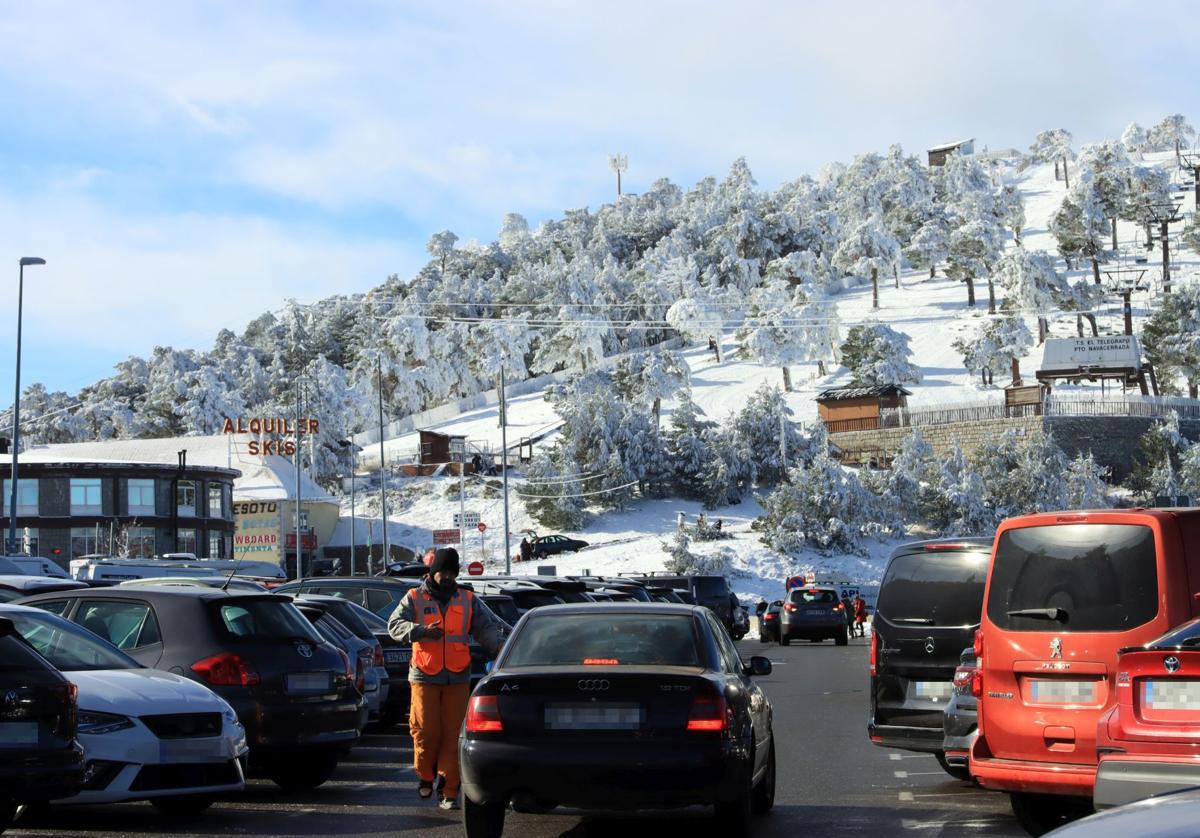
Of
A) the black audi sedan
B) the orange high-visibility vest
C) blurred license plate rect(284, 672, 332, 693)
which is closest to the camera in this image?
the black audi sedan

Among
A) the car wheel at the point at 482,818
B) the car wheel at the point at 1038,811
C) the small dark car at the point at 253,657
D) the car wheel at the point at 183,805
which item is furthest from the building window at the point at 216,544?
the car wheel at the point at 1038,811

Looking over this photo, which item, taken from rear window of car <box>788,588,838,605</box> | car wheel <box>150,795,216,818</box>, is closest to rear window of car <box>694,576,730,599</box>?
rear window of car <box>788,588,838,605</box>

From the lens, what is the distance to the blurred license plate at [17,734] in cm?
872

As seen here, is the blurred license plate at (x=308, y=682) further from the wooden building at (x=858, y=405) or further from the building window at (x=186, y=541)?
the wooden building at (x=858, y=405)

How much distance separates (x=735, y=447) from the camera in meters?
92.2

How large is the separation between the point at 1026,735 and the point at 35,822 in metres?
6.55

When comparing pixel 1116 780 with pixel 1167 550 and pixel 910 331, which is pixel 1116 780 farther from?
pixel 910 331

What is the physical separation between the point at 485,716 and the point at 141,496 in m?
68.0

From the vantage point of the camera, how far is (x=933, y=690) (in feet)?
41.3

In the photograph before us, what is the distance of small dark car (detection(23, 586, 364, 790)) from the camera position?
38.0 ft

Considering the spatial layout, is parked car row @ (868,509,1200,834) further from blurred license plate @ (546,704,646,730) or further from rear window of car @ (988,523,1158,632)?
blurred license plate @ (546,704,646,730)

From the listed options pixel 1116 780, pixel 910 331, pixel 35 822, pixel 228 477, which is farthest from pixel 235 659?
pixel 910 331

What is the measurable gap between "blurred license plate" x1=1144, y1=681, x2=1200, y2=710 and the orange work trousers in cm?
486

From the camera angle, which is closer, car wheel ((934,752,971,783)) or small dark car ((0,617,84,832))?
small dark car ((0,617,84,832))
